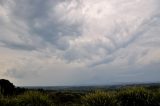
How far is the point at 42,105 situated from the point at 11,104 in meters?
2.87

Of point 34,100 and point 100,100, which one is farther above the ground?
point 34,100

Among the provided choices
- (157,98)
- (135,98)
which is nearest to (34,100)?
(135,98)

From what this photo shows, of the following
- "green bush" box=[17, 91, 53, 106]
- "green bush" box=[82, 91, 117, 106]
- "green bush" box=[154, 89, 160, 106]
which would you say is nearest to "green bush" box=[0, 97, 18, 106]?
"green bush" box=[17, 91, 53, 106]

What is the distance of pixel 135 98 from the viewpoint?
79.8 ft

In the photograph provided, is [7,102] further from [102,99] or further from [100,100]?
[102,99]

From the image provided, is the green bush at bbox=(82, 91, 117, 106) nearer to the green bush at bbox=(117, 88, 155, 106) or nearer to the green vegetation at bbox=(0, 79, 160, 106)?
the green vegetation at bbox=(0, 79, 160, 106)

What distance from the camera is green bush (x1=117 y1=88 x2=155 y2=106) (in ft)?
78.3

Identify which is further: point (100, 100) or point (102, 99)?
point (102, 99)

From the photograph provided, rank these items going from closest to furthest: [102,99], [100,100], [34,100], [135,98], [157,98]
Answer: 1. [100,100]
2. [102,99]
3. [34,100]
4. [135,98]
5. [157,98]

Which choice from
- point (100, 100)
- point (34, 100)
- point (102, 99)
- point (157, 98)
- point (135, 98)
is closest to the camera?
point (100, 100)

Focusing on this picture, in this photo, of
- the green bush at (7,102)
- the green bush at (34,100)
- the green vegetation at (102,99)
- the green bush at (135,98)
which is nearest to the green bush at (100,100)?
the green vegetation at (102,99)

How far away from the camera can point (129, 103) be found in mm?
23922

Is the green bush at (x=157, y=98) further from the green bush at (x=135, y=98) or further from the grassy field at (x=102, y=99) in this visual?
the green bush at (x=135, y=98)

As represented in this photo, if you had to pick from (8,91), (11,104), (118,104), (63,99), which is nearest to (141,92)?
(118,104)
